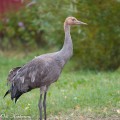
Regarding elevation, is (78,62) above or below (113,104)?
below

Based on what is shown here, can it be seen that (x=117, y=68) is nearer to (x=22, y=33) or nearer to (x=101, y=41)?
(x=101, y=41)

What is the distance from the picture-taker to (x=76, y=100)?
9891 mm

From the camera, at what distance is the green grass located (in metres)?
9.10

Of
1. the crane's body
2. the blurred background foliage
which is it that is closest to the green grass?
the crane's body

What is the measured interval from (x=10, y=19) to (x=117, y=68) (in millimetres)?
6215

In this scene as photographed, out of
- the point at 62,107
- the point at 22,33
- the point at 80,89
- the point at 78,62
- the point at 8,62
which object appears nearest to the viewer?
the point at 62,107

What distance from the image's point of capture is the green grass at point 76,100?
29.9 ft

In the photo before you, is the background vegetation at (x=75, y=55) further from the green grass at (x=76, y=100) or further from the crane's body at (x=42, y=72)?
the crane's body at (x=42, y=72)

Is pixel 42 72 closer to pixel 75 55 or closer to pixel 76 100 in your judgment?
pixel 76 100

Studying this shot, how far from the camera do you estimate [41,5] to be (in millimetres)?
15039

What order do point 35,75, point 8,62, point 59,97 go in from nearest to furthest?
point 35,75
point 59,97
point 8,62

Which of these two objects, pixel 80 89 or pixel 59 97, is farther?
pixel 80 89

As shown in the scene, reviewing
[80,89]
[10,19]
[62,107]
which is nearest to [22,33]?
[10,19]

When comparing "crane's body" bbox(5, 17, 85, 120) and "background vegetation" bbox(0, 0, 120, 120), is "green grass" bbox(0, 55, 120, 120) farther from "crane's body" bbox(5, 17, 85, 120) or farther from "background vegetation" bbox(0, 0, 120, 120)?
"crane's body" bbox(5, 17, 85, 120)
